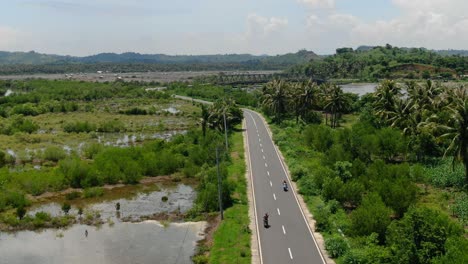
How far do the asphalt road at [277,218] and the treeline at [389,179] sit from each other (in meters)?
1.79

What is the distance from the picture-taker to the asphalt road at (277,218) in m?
38.4

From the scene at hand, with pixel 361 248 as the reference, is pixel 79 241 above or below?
below

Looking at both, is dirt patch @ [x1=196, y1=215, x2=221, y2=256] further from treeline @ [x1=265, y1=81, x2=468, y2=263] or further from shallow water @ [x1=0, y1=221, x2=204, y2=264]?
treeline @ [x1=265, y1=81, x2=468, y2=263]

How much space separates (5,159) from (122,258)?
46.9 metres

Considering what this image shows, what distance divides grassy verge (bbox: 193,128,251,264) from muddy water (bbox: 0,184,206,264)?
248 centimetres

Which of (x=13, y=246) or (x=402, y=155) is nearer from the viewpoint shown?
(x=13, y=246)

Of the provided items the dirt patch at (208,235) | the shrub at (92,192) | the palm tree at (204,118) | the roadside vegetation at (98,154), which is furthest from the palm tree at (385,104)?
the shrub at (92,192)

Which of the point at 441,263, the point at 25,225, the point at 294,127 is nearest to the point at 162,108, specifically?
the point at 294,127

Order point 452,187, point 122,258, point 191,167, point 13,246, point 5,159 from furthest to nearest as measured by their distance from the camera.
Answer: point 5,159 < point 191,167 < point 452,187 < point 13,246 < point 122,258

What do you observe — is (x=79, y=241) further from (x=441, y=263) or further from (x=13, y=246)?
(x=441, y=263)

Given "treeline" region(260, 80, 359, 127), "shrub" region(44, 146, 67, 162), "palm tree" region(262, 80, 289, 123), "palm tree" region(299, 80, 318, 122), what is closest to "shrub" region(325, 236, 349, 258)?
"shrub" region(44, 146, 67, 162)

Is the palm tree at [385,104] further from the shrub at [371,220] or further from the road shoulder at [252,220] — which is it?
the shrub at [371,220]

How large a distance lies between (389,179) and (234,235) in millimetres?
20804

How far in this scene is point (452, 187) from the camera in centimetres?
5988
